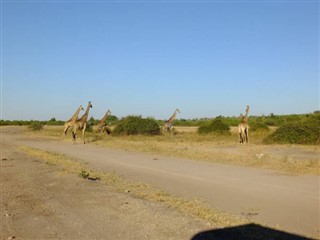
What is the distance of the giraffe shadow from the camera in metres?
7.66

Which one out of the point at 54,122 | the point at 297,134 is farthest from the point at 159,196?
the point at 54,122

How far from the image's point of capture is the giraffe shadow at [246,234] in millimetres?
7656

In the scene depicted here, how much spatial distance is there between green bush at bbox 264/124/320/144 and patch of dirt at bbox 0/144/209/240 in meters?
18.4

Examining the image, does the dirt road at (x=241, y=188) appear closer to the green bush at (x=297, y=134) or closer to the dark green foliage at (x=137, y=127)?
the green bush at (x=297, y=134)

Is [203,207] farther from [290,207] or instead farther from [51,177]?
[51,177]

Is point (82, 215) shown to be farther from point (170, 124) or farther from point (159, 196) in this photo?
point (170, 124)

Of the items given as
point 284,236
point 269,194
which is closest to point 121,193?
point 269,194

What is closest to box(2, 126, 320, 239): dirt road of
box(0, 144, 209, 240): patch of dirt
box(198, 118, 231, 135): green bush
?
box(0, 144, 209, 240): patch of dirt

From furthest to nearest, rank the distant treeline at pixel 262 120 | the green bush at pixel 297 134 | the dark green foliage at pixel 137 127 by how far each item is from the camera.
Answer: the dark green foliage at pixel 137 127
the distant treeline at pixel 262 120
the green bush at pixel 297 134

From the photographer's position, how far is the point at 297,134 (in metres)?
29.3

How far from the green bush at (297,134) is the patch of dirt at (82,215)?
60.4 ft

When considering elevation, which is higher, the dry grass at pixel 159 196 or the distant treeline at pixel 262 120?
the distant treeline at pixel 262 120

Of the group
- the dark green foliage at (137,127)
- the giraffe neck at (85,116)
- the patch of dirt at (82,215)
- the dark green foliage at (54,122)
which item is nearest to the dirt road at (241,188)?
the patch of dirt at (82,215)

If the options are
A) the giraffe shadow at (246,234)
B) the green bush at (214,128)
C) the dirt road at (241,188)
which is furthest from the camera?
the green bush at (214,128)
